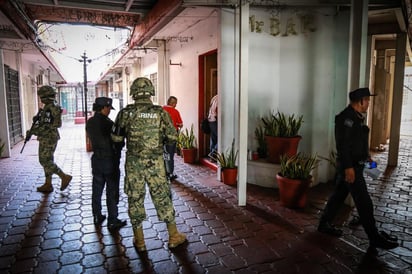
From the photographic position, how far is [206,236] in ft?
11.2

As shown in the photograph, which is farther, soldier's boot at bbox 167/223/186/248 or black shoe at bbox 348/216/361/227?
black shoe at bbox 348/216/361/227

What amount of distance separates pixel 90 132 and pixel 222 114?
7.86ft

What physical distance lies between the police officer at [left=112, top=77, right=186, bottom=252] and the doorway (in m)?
3.57

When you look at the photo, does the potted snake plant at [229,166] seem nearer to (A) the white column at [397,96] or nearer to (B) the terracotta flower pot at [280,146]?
(B) the terracotta flower pot at [280,146]

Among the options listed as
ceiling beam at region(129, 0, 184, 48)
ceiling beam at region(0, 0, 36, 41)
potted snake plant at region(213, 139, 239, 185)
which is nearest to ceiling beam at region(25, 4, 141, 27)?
ceiling beam at region(0, 0, 36, 41)

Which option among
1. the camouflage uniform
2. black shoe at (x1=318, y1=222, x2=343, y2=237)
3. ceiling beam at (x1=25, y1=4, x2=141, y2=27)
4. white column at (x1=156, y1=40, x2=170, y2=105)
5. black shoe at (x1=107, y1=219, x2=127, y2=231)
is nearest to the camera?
the camouflage uniform

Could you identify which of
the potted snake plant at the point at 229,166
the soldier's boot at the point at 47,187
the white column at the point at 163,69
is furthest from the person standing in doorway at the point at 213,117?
the white column at the point at 163,69

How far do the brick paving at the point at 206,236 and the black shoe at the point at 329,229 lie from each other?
0.07 metres

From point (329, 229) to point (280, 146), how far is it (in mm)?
1762

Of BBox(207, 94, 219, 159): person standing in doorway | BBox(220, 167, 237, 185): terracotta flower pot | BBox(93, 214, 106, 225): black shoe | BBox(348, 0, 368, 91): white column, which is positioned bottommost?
BBox(93, 214, 106, 225): black shoe

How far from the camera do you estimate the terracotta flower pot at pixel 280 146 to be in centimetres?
492

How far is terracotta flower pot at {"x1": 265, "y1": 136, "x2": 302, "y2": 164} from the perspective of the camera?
194 inches

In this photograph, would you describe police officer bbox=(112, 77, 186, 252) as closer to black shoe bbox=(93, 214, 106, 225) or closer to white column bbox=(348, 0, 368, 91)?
black shoe bbox=(93, 214, 106, 225)

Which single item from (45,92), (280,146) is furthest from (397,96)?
(45,92)
